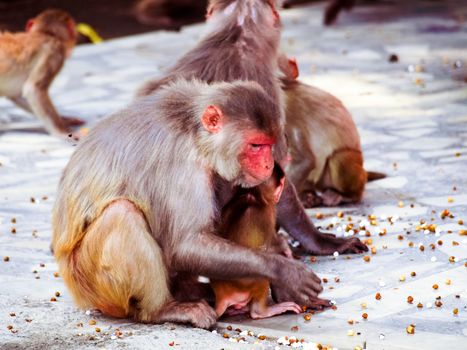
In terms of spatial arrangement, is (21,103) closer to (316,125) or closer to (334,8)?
(316,125)

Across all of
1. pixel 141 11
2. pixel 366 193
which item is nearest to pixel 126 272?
pixel 366 193

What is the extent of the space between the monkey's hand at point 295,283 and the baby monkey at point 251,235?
0.18 ft

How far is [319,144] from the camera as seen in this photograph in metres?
7.06

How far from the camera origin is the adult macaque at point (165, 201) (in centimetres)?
472

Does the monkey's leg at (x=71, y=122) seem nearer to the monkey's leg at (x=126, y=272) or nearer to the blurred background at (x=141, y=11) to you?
the blurred background at (x=141, y=11)

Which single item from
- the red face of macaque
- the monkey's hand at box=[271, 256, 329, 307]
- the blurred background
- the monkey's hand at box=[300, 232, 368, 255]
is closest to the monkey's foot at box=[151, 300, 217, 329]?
the monkey's hand at box=[271, 256, 329, 307]

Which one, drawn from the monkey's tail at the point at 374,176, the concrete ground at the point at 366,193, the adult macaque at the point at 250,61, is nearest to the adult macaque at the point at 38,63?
the concrete ground at the point at 366,193

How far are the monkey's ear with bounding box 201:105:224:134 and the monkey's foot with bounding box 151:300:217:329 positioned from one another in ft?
2.77

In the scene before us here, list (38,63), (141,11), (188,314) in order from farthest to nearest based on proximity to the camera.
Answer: (141,11) → (38,63) → (188,314)

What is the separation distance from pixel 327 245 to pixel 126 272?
1.63 meters

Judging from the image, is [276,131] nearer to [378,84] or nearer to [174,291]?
[174,291]

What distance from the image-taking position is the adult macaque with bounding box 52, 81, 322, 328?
4723 millimetres

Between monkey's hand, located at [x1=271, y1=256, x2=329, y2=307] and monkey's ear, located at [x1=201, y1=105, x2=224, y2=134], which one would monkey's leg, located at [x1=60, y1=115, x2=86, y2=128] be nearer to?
monkey's hand, located at [x1=271, y1=256, x2=329, y2=307]

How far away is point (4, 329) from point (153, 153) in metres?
1.10
